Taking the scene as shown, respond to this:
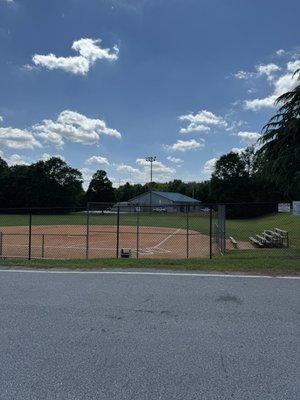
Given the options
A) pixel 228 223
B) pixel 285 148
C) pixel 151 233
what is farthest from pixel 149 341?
pixel 228 223

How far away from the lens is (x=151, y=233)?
23.0 m

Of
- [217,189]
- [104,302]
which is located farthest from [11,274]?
[217,189]

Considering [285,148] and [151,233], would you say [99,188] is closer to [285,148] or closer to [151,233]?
[151,233]

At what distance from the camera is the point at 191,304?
6551 millimetres

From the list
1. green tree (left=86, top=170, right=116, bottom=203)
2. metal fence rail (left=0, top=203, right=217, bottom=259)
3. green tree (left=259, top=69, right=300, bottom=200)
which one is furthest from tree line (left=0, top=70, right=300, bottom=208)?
green tree (left=259, top=69, right=300, bottom=200)

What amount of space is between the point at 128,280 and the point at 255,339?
393 cm

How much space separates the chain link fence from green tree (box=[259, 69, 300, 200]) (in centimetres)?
175

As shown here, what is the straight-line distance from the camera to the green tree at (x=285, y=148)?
14.9 m

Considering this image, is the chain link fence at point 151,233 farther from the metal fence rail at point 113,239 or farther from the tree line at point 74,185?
the tree line at point 74,185

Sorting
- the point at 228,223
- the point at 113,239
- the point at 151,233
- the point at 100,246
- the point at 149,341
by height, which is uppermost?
the point at 228,223

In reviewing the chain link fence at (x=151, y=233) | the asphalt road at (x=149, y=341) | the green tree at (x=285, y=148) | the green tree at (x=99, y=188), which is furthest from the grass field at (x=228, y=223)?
the green tree at (x=99, y=188)

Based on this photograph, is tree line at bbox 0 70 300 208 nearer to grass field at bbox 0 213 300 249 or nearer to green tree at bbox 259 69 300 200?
grass field at bbox 0 213 300 249

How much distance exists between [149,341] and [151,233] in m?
18.1

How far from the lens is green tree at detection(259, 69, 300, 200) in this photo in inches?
588
